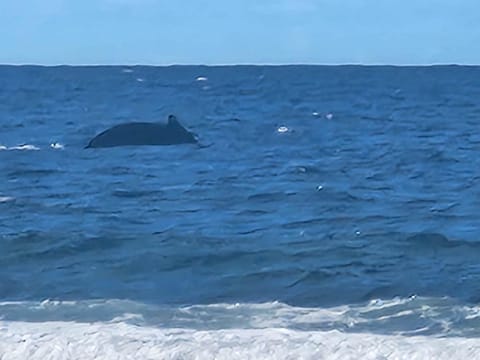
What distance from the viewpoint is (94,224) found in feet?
66.5

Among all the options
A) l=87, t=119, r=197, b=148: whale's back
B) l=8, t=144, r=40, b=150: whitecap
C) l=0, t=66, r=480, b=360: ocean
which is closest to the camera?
l=0, t=66, r=480, b=360: ocean

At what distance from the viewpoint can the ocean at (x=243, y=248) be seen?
12.3 m

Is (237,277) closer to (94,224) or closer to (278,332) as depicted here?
(278,332)

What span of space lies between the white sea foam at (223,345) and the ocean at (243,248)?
21 millimetres

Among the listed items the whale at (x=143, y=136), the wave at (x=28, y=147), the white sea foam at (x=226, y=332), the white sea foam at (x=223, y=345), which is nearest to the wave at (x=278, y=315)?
the white sea foam at (x=226, y=332)

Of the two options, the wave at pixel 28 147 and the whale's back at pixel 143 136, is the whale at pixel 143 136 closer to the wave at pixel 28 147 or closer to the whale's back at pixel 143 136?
the whale's back at pixel 143 136

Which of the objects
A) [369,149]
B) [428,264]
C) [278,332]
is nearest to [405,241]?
[428,264]

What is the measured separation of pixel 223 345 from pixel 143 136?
1036 inches

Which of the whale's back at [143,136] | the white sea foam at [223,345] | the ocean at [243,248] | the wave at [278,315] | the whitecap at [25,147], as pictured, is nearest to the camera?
the white sea foam at [223,345]

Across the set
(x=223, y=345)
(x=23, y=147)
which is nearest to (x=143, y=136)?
(x=23, y=147)

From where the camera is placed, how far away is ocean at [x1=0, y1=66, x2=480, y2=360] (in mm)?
12289

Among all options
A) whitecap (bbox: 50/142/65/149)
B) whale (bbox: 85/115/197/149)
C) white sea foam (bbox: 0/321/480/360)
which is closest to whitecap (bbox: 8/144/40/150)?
whitecap (bbox: 50/142/65/149)

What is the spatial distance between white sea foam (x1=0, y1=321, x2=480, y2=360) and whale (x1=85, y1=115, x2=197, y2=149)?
79.9ft

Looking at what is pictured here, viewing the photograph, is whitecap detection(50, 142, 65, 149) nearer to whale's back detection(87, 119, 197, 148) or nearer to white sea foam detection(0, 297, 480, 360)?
whale's back detection(87, 119, 197, 148)
